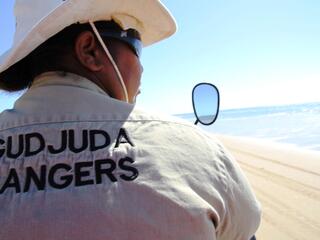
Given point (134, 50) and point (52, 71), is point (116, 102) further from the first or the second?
point (134, 50)

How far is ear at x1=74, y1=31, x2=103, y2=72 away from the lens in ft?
3.96

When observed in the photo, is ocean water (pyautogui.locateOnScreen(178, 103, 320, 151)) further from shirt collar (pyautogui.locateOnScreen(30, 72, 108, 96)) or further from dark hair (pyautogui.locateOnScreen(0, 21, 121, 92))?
shirt collar (pyautogui.locateOnScreen(30, 72, 108, 96))

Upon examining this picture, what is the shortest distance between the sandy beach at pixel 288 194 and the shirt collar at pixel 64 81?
384 centimetres

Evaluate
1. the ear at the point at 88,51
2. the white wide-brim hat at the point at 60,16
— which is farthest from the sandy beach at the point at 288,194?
the ear at the point at 88,51

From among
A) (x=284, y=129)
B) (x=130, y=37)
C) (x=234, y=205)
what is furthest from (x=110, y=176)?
(x=284, y=129)

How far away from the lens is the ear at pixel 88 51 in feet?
3.96

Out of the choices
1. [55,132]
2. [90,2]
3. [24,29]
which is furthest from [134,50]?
[55,132]

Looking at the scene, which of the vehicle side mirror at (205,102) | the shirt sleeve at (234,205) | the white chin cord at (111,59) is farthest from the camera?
the vehicle side mirror at (205,102)

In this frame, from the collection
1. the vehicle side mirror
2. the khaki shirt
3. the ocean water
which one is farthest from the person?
the ocean water

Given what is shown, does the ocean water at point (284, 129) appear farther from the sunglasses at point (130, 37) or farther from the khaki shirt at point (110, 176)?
the khaki shirt at point (110, 176)

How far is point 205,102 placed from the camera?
204 cm

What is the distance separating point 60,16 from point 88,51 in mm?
137

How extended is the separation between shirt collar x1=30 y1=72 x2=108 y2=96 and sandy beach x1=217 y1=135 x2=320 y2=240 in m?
3.84

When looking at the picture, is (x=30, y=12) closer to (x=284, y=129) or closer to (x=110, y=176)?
(x=110, y=176)
